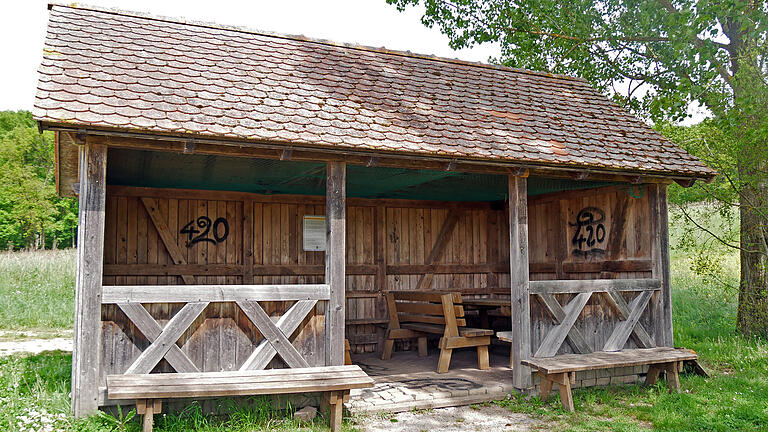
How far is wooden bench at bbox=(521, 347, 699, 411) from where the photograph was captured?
238 inches

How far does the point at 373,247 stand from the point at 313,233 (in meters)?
1.05

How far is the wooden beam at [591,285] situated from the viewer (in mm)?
6629

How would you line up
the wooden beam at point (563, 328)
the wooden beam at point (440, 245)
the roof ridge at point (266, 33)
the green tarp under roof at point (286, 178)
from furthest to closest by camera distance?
1. the wooden beam at point (440, 245)
2. the roof ridge at point (266, 33)
3. the wooden beam at point (563, 328)
4. the green tarp under roof at point (286, 178)

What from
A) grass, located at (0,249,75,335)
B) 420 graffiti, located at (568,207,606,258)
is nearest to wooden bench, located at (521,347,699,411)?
420 graffiti, located at (568,207,606,258)

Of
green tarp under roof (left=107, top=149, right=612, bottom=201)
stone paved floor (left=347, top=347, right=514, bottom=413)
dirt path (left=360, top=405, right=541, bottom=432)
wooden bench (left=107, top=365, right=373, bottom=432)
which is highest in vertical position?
green tarp under roof (left=107, top=149, right=612, bottom=201)

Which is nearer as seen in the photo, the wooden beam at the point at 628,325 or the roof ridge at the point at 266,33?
the roof ridge at the point at 266,33

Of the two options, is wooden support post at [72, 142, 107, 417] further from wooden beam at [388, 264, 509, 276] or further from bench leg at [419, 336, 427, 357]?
wooden beam at [388, 264, 509, 276]

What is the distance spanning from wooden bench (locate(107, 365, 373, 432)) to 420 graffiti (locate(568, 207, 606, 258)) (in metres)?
4.48

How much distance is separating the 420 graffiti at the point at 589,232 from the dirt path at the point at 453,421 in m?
3.27

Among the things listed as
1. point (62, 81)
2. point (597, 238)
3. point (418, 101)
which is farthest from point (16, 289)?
→ point (597, 238)

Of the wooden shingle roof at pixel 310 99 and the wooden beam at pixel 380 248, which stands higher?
the wooden shingle roof at pixel 310 99

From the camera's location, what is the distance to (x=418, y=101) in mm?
7004

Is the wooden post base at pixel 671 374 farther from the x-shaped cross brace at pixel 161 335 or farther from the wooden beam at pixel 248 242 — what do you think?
the wooden beam at pixel 248 242

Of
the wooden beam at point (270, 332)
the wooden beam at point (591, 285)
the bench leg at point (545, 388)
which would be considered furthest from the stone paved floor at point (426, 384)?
the wooden beam at point (591, 285)
